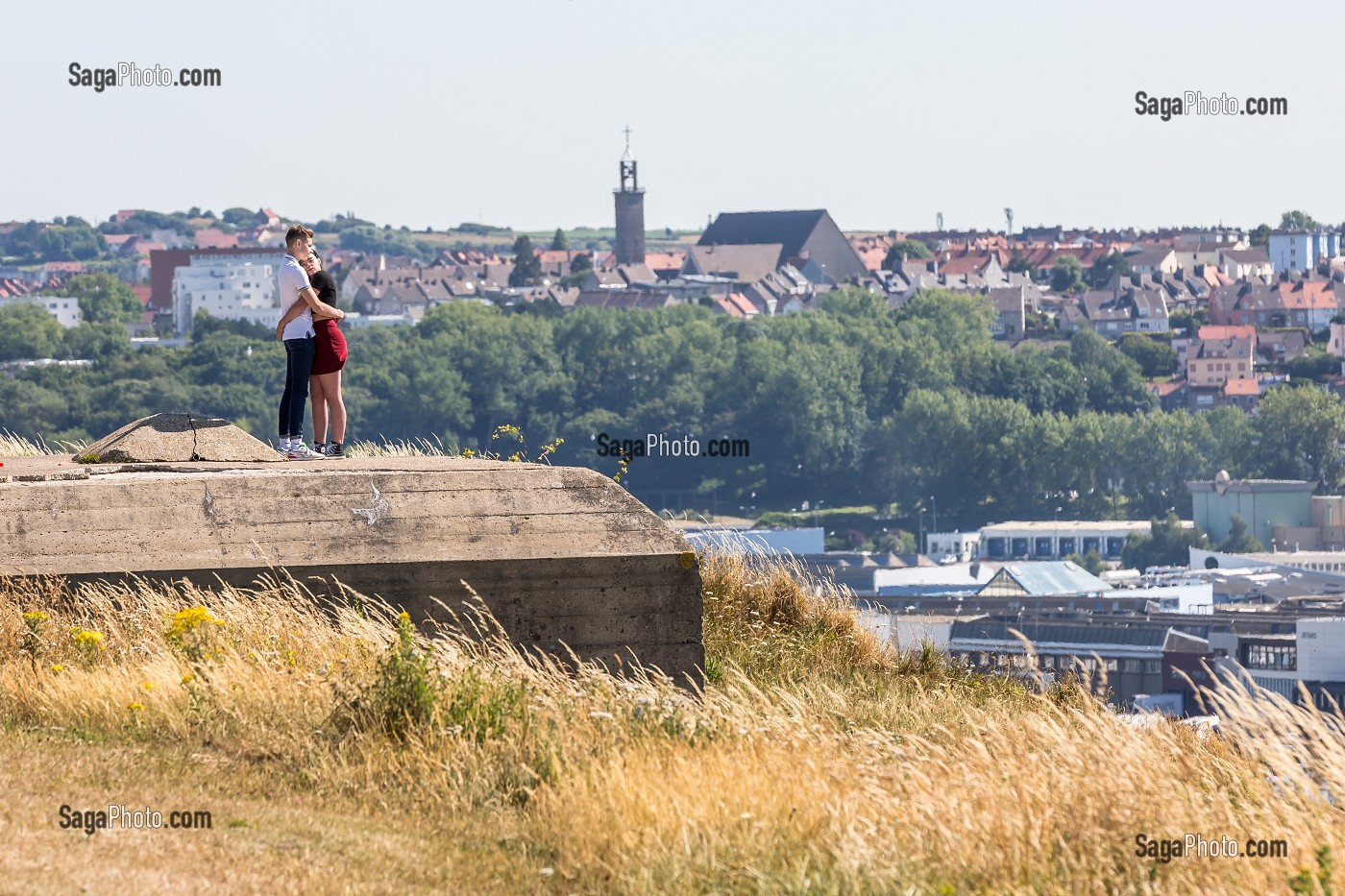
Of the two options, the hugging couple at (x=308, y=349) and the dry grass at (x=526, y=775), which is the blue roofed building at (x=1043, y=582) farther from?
the dry grass at (x=526, y=775)

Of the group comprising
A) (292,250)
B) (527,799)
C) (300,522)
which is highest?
(292,250)

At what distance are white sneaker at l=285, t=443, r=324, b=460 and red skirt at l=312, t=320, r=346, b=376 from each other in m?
0.38

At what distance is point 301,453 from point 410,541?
166cm

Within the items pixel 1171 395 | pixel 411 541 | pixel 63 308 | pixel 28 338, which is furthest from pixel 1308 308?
pixel 411 541

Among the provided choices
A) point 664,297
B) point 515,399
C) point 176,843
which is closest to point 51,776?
point 176,843

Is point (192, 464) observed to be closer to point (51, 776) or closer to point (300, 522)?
point (300, 522)

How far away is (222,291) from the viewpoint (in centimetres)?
17825

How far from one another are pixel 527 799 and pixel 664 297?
16188 centimetres

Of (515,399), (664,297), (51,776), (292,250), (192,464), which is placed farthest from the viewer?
(664,297)

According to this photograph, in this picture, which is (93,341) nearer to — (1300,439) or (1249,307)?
(1300,439)

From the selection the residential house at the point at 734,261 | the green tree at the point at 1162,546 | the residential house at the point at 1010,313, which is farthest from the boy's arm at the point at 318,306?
the residential house at the point at 734,261

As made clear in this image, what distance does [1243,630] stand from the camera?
195ft

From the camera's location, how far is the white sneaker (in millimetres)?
9602

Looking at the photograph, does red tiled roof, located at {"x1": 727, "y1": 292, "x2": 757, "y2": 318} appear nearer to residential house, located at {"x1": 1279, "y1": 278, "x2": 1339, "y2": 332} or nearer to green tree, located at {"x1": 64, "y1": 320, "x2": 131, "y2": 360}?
residential house, located at {"x1": 1279, "y1": 278, "x2": 1339, "y2": 332}
